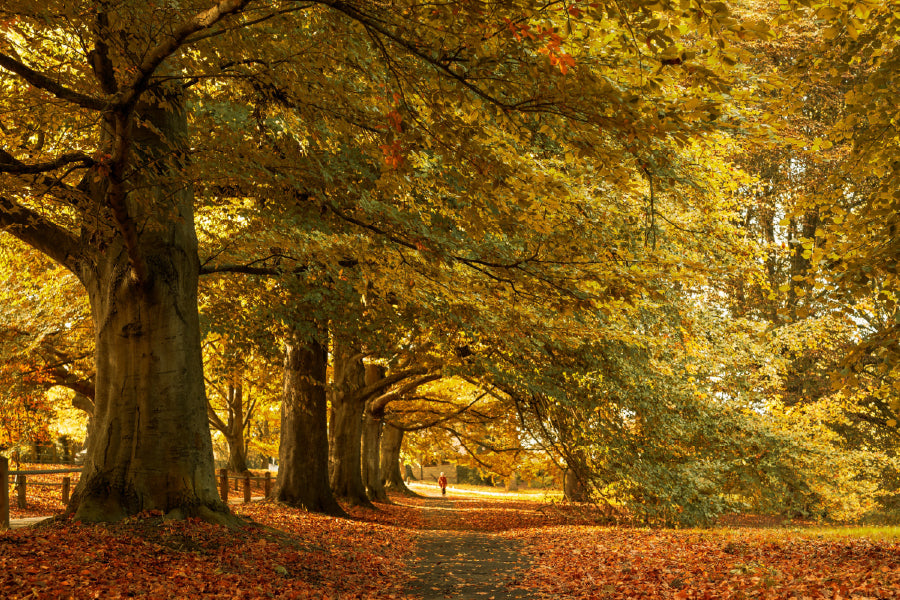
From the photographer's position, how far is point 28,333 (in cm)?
1352

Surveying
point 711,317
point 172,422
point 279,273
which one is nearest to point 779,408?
point 711,317

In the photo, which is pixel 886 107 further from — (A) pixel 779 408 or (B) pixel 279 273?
(A) pixel 779 408

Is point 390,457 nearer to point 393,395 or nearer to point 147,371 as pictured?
point 393,395

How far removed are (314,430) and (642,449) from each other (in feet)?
22.9

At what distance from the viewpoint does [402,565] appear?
10.2 m

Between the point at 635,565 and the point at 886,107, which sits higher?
the point at 886,107

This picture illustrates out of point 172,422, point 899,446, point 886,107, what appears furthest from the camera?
point 899,446

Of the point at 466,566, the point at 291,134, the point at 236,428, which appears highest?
the point at 291,134

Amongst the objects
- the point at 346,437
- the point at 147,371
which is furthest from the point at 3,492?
the point at 346,437

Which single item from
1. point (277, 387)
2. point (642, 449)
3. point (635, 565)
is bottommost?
point (635, 565)

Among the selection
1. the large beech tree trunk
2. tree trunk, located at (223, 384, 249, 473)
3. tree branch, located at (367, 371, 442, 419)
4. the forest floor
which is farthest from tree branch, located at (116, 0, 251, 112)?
tree trunk, located at (223, 384, 249, 473)

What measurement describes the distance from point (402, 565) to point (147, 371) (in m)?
4.73

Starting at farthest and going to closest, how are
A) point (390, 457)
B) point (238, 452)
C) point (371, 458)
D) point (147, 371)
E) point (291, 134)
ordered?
point (390, 457)
point (238, 452)
point (371, 458)
point (291, 134)
point (147, 371)

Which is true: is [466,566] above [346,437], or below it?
below
